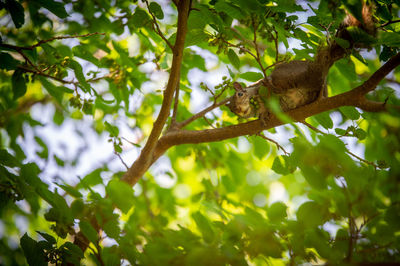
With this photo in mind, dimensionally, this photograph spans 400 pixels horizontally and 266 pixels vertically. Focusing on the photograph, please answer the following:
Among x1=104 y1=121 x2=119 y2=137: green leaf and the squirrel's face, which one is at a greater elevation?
the squirrel's face

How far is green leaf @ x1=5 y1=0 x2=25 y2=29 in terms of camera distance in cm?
161

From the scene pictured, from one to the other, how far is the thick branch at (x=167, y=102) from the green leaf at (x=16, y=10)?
2.91ft

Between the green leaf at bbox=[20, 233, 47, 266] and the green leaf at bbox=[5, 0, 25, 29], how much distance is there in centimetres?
118

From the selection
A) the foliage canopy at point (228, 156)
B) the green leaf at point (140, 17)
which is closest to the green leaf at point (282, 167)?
the foliage canopy at point (228, 156)

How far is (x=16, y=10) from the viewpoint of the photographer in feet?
5.38

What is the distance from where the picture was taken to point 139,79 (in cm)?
245

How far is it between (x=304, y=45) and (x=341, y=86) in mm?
722

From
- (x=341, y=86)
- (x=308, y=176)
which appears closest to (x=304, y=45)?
(x=341, y=86)

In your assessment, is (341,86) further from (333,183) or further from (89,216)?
(89,216)

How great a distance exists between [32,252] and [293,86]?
1.76 meters

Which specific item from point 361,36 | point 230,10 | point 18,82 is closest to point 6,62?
point 18,82

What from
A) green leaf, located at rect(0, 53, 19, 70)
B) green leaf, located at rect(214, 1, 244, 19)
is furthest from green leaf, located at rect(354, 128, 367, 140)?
green leaf, located at rect(0, 53, 19, 70)

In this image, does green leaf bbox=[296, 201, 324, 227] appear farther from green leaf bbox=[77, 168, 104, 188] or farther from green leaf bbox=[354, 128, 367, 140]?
green leaf bbox=[77, 168, 104, 188]

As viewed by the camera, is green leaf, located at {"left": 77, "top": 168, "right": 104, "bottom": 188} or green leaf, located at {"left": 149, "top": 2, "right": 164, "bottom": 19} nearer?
green leaf, located at {"left": 149, "top": 2, "right": 164, "bottom": 19}
